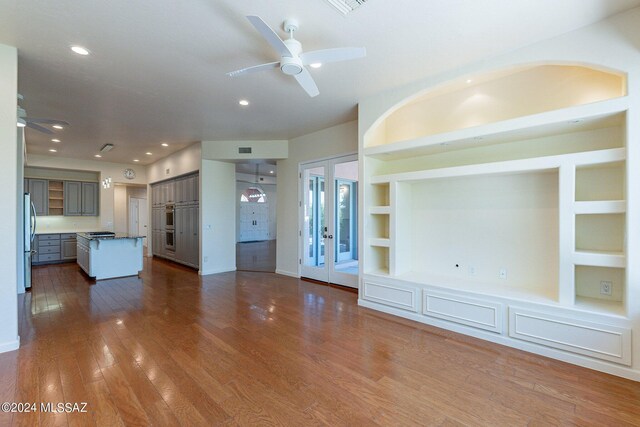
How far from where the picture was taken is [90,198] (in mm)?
8656

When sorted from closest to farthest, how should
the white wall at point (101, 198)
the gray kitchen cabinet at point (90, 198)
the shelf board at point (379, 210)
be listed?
the shelf board at point (379, 210), the white wall at point (101, 198), the gray kitchen cabinet at point (90, 198)

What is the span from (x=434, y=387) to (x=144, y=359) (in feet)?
8.38

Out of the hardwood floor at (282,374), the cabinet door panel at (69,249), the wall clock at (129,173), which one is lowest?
the hardwood floor at (282,374)

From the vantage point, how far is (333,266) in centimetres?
554

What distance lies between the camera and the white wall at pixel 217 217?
6.49 meters

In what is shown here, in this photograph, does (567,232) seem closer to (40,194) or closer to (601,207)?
(601,207)

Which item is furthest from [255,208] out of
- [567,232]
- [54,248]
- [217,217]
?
[567,232]

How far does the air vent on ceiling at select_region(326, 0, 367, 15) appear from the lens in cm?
220

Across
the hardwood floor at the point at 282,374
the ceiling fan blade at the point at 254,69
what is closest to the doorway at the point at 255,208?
the hardwood floor at the point at 282,374

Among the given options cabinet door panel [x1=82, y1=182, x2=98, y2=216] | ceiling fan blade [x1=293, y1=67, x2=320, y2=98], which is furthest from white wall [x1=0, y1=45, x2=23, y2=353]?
cabinet door panel [x1=82, y1=182, x2=98, y2=216]

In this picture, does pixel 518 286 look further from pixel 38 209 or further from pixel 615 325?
pixel 38 209

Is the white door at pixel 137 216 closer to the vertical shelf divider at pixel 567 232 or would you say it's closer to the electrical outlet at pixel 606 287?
the vertical shelf divider at pixel 567 232

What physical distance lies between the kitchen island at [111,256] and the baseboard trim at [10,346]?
10.5 feet

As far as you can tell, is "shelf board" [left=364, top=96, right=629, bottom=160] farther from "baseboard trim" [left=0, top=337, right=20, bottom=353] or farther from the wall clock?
the wall clock
